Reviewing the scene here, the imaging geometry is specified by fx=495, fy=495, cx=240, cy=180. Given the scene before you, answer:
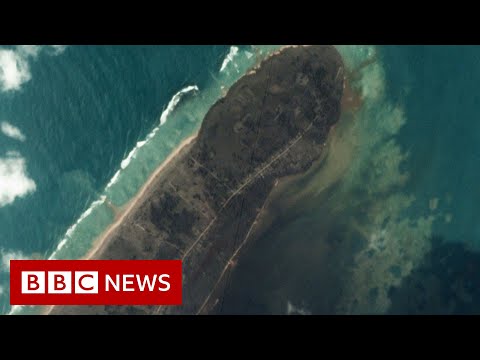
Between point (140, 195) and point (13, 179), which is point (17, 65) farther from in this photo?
point (140, 195)

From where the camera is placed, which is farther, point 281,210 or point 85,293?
point 281,210

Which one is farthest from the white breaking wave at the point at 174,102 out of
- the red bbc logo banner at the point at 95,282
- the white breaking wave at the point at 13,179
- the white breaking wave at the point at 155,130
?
the red bbc logo banner at the point at 95,282

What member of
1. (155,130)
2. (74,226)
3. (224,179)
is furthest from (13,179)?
(224,179)

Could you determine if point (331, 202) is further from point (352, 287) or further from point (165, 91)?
point (165, 91)

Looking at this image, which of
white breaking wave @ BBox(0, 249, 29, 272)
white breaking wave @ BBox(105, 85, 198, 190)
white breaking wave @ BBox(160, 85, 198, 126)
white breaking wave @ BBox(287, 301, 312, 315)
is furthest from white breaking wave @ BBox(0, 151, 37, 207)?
white breaking wave @ BBox(287, 301, 312, 315)

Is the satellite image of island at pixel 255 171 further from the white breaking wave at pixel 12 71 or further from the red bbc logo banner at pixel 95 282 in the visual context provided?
the red bbc logo banner at pixel 95 282

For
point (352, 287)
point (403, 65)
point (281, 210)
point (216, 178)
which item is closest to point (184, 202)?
point (216, 178)
